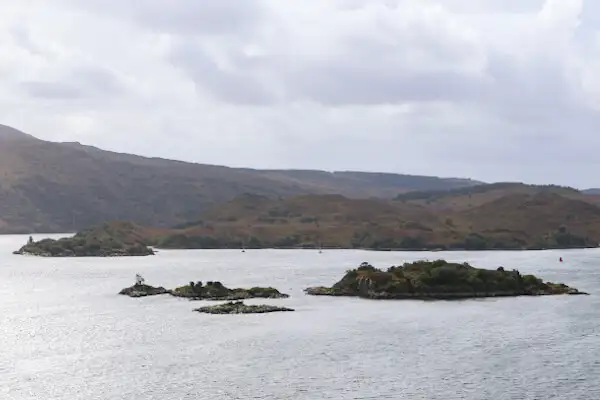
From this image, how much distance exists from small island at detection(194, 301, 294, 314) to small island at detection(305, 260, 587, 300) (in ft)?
89.1

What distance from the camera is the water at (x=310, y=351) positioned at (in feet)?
268

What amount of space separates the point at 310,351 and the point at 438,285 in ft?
216

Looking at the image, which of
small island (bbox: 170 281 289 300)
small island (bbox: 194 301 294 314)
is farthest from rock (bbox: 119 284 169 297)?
small island (bbox: 194 301 294 314)

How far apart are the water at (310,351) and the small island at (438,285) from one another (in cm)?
785

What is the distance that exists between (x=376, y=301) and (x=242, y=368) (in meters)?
67.8

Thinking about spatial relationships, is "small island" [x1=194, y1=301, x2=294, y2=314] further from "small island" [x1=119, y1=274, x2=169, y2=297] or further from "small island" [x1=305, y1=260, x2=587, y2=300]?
"small island" [x1=119, y1=274, x2=169, y2=297]

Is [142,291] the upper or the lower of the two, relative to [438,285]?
lower

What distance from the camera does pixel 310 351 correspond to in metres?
102

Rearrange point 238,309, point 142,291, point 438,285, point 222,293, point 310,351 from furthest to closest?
1. point 142,291
2. point 438,285
3. point 222,293
4. point 238,309
5. point 310,351

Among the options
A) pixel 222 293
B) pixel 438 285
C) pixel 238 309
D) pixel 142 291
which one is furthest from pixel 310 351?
pixel 142 291

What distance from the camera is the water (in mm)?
81812

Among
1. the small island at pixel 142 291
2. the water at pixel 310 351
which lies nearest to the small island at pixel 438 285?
the water at pixel 310 351

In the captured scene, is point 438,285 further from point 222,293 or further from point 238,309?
point 238,309

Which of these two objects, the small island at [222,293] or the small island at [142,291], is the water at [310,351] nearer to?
the small island at [222,293]
